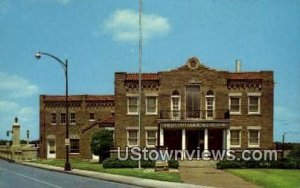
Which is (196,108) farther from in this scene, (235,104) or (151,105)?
(151,105)

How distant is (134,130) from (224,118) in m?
8.10

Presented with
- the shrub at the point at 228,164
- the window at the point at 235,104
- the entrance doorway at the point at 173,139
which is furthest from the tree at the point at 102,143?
the shrub at the point at 228,164

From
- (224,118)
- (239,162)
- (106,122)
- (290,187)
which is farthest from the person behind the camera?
(106,122)

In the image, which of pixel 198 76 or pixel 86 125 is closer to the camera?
pixel 198 76

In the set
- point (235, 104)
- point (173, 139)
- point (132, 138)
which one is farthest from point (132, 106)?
point (235, 104)

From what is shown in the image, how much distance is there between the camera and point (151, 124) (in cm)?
5109

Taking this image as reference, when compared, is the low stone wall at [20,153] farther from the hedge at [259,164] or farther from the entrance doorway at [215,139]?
the hedge at [259,164]

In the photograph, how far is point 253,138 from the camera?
5009 centimetres


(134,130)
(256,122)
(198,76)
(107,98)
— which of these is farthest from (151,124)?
(107,98)

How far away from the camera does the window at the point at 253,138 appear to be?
49.9 metres

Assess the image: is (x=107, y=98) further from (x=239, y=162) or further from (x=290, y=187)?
(x=290, y=187)

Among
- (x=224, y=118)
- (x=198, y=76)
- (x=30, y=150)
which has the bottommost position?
(x=30, y=150)

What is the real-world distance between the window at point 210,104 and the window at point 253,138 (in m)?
3.72

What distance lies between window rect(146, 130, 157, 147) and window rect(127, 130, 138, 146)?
1071 mm
